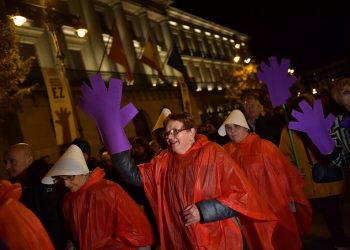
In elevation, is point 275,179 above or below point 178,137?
below

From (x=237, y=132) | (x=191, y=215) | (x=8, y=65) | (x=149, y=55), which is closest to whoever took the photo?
(x=191, y=215)

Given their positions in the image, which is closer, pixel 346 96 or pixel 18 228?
pixel 18 228

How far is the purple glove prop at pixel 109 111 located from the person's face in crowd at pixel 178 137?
34 cm

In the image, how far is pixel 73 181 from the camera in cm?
329

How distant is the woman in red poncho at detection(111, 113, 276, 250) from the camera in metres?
2.76

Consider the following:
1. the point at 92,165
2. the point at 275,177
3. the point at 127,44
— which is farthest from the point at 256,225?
the point at 127,44

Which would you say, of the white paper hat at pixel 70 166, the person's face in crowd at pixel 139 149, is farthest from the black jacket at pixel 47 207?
the person's face in crowd at pixel 139 149

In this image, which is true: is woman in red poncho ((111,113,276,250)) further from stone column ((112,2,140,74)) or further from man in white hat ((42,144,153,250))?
stone column ((112,2,140,74))

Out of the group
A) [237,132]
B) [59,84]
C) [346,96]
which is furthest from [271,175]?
[59,84]

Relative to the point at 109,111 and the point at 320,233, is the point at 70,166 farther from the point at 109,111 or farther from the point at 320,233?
the point at 320,233

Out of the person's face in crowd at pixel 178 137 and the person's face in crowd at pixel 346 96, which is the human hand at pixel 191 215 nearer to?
the person's face in crowd at pixel 178 137

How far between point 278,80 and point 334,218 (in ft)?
6.79

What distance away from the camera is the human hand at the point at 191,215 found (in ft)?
8.68

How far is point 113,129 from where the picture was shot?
295cm
